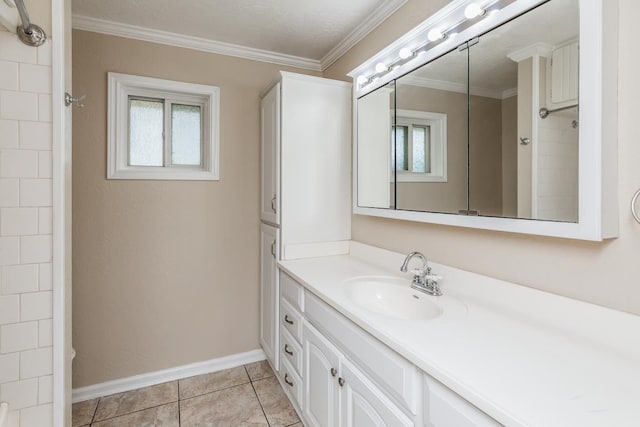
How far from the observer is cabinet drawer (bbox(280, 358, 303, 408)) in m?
1.71

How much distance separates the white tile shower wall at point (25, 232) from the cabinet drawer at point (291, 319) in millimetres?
1018

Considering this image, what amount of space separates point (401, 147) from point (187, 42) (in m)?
1.64

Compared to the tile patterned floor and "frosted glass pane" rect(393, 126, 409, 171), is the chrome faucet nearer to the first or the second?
"frosted glass pane" rect(393, 126, 409, 171)

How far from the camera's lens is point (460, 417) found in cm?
76

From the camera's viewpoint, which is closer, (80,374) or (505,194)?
(505,194)

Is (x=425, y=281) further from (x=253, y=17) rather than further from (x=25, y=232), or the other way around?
(x=253, y=17)

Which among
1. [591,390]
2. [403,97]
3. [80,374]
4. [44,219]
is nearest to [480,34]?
[403,97]

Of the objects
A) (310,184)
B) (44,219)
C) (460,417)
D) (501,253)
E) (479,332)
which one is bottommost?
(460,417)

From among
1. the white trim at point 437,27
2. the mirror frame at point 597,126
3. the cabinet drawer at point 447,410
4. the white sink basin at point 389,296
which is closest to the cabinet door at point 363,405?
the cabinet drawer at point 447,410

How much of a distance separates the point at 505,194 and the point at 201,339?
216cm

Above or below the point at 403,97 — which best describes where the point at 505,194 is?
below

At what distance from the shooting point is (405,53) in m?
1.62

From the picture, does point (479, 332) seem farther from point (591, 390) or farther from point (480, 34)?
point (480, 34)

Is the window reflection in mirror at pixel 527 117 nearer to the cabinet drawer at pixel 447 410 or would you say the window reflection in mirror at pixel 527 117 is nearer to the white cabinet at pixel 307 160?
the cabinet drawer at pixel 447 410
